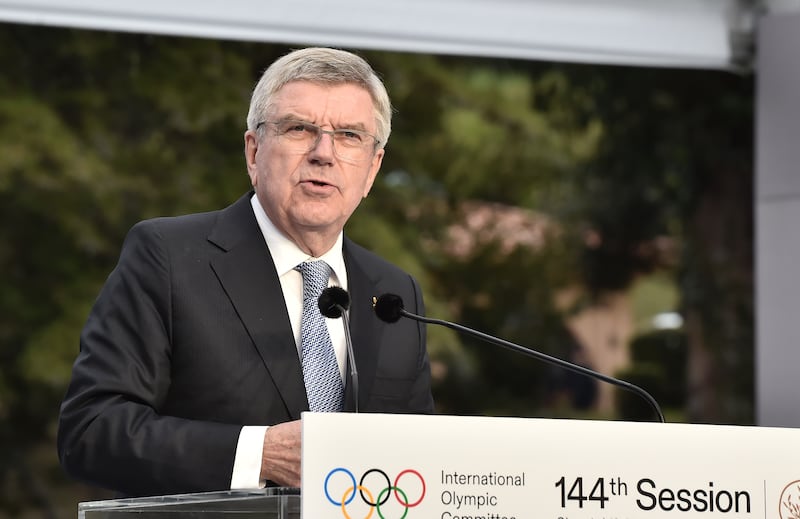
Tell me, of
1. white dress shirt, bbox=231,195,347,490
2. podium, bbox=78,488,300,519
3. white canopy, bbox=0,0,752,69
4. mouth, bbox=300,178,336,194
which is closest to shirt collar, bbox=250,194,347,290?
white dress shirt, bbox=231,195,347,490

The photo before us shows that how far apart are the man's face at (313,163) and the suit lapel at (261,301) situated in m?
0.09

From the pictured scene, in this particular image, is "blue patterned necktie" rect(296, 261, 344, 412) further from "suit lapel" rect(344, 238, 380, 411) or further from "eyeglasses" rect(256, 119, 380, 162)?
"eyeglasses" rect(256, 119, 380, 162)

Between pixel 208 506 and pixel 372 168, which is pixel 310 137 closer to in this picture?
pixel 372 168

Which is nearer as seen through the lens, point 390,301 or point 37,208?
point 390,301

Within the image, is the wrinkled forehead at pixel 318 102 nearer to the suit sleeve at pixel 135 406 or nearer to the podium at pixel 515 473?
the suit sleeve at pixel 135 406

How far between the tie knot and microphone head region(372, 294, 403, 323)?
29cm

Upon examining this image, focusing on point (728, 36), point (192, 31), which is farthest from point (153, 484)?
point (728, 36)

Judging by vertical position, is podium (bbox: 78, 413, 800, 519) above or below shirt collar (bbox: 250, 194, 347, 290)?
below

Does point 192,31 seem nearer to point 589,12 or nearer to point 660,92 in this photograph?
point 589,12

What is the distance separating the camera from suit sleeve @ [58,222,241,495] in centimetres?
Result: 172

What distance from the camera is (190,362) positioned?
195 centimetres

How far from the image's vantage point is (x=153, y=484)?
1747 millimetres

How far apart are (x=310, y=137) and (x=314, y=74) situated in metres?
0.11

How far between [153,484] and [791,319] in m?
3.07
